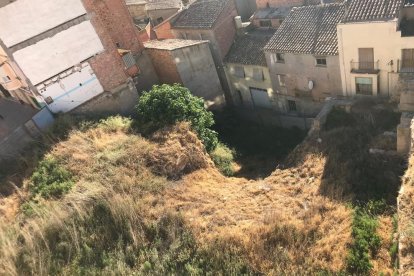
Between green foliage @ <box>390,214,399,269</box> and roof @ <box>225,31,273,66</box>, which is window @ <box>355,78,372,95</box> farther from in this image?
green foliage @ <box>390,214,399,269</box>

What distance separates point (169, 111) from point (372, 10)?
13891mm

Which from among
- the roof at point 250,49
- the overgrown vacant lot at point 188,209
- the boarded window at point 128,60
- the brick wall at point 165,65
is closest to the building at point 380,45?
the overgrown vacant lot at point 188,209

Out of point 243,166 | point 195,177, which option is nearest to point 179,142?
point 195,177

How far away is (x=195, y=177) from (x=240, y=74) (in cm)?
1509

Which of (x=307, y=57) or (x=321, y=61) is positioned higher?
(x=307, y=57)

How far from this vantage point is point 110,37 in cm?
2459

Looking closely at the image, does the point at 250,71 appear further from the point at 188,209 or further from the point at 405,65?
the point at 188,209

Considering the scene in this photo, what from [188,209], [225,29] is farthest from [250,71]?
[188,209]

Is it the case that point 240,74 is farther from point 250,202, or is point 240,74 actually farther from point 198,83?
point 250,202

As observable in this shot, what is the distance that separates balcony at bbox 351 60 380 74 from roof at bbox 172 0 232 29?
535 inches

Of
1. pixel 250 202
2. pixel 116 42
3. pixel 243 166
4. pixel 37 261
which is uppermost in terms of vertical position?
pixel 116 42

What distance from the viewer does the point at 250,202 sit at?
18359mm

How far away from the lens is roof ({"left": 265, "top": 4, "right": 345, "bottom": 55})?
2548 centimetres

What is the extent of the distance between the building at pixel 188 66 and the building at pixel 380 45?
1115 cm
